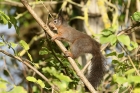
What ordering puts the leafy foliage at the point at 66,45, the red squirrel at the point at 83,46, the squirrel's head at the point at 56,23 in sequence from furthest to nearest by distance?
the squirrel's head at the point at 56,23 < the red squirrel at the point at 83,46 < the leafy foliage at the point at 66,45

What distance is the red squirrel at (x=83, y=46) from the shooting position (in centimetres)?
209

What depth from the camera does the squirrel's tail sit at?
1.98 metres

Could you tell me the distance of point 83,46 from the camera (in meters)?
2.41

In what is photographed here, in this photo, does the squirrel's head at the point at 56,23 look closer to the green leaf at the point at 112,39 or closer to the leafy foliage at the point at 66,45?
the leafy foliage at the point at 66,45

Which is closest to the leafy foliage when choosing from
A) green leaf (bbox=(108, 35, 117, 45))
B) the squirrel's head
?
green leaf (bbox=(108, 35, 117, 45))

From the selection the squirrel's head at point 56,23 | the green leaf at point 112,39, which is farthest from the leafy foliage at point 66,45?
the squirrel's head at point 56,23

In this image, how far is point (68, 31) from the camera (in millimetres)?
2580

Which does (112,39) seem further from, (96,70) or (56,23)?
(56,23)

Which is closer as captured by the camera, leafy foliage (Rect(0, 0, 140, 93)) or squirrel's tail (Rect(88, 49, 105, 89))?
leafy foliage (Rect(0, 0, 140, 93))

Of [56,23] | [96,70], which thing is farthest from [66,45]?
[96,70]

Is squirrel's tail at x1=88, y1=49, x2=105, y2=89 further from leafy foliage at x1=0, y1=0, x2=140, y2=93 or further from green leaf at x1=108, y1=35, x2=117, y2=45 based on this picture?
green leaf at x1=108, y1=35, x2=117, y2=45

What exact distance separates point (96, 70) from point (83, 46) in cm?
33

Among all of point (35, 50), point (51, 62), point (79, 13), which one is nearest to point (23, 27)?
point (35, 50)

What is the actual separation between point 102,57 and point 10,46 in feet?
2.70
